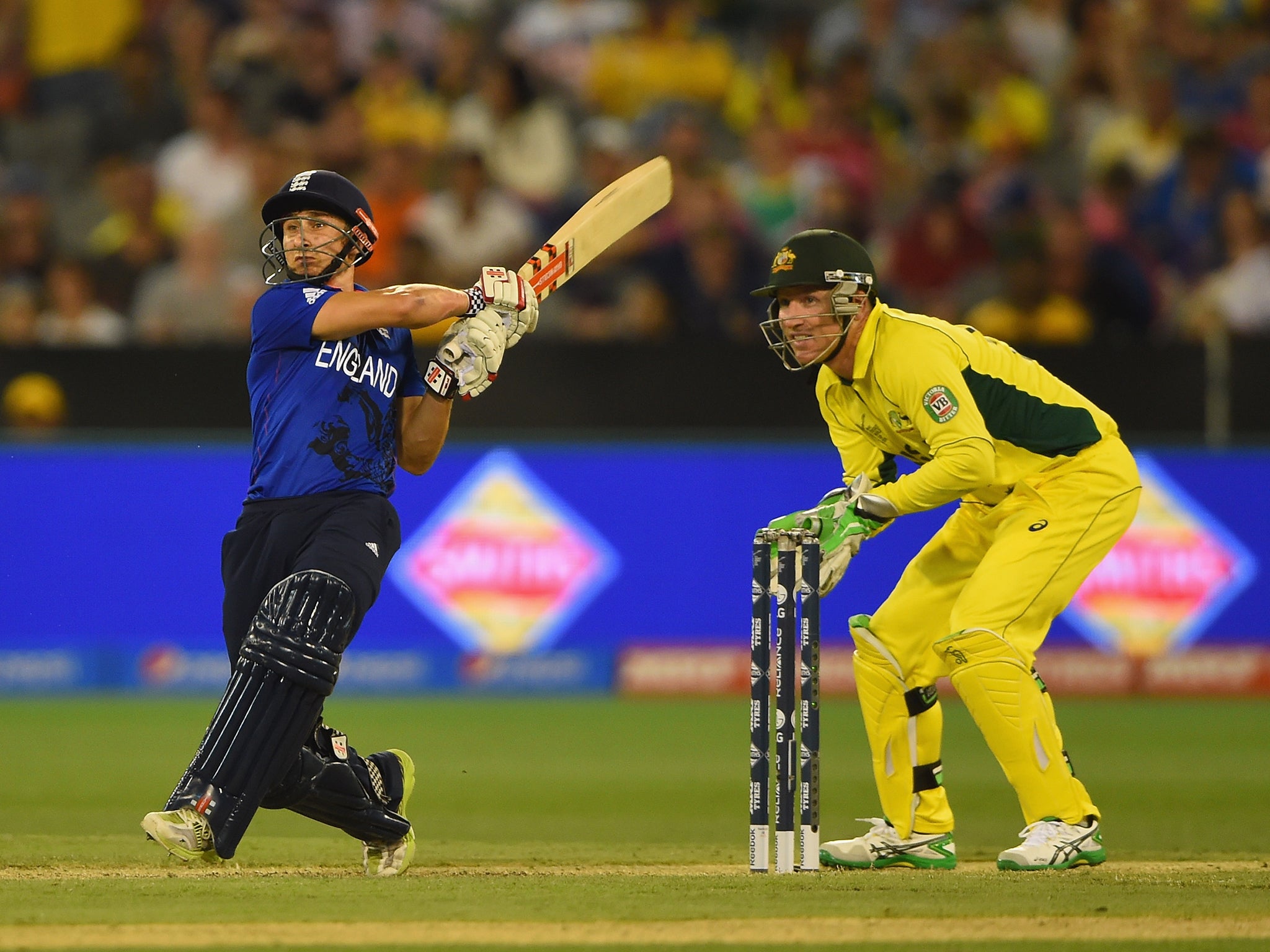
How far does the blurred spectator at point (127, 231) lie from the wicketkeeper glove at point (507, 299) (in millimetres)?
6822

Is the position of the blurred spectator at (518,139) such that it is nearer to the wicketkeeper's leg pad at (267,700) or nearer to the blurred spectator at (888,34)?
the blurred spectator at (888,34)

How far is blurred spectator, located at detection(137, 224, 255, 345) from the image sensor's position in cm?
1175

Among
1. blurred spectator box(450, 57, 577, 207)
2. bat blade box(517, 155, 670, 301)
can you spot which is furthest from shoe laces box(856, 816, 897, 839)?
blurred spectator box(450, 57, 577, 207)

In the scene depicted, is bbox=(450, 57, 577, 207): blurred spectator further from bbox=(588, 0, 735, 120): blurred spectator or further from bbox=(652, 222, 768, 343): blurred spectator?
bbox=(652, 222, 768, 343): blurred spectator

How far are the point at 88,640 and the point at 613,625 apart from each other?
10.3 feet

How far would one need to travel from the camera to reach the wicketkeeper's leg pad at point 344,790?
545 centimetres

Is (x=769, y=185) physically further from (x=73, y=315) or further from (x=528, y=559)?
(x=73, y=315)

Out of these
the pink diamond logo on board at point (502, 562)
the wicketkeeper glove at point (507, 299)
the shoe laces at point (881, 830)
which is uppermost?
the pink diamond logo on board at point (502, 562)

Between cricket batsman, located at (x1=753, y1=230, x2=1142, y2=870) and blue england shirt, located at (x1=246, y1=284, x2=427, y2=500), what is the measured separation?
51.3 inches

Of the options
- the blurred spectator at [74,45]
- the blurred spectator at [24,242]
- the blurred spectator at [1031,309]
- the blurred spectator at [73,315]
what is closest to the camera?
the blurred spectator at [73,315]

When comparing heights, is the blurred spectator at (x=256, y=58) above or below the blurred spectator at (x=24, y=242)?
above

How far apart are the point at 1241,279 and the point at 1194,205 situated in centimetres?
84

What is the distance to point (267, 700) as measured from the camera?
16.9 ft

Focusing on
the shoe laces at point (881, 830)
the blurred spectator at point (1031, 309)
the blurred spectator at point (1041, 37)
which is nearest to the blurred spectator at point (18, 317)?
the blurred spectator at point (1031, 309)
